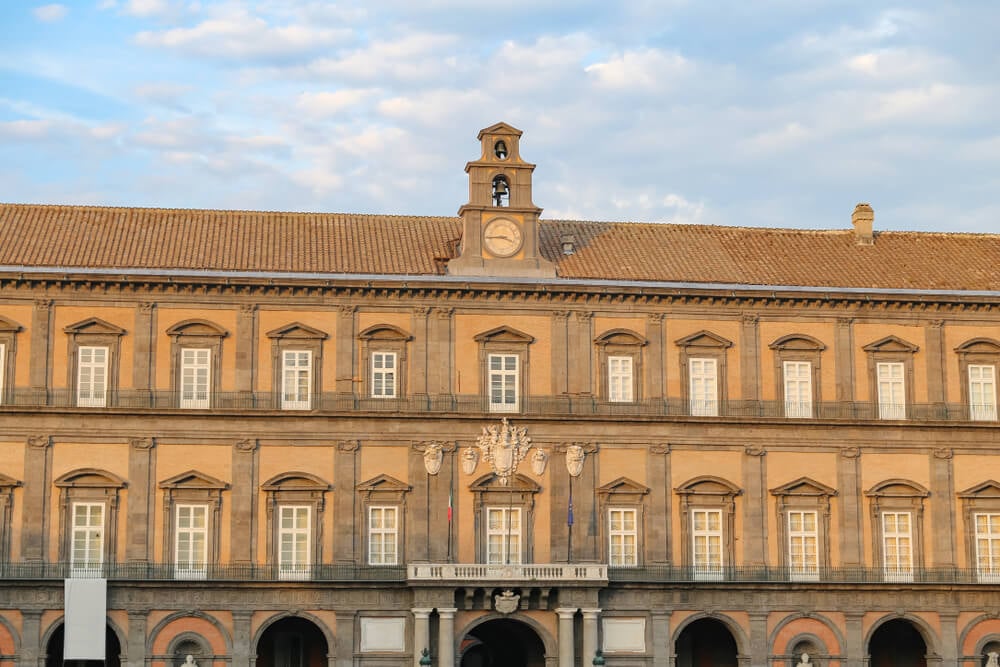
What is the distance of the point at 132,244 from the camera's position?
65250 millimetres

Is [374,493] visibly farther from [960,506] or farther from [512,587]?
[960,506]

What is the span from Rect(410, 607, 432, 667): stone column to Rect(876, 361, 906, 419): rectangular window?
59.0 ft

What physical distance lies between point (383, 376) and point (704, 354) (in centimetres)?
1125

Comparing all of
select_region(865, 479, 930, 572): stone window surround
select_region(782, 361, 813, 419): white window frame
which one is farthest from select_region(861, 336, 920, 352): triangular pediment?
select_region(865, 479, 930, 572): stone window surround

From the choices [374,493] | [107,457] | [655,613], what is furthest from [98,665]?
[655,613]

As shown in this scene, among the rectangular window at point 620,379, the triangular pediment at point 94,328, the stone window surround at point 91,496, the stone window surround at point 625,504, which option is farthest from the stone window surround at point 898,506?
the triangular pediment at point 94,328

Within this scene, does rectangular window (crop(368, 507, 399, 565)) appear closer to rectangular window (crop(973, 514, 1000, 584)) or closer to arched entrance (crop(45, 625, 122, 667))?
arched entrance (crop(45, 625, 122, 667))

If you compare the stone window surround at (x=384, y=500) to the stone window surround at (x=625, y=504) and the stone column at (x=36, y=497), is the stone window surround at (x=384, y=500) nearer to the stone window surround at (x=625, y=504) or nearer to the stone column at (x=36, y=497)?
the stone window surround at (x=625, y=504)

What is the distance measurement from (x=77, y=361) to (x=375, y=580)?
1234cm

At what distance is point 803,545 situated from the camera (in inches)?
2525

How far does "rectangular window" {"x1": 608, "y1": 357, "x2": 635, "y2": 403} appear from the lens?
64.4 metres

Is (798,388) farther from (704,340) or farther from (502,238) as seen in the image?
(502,238)

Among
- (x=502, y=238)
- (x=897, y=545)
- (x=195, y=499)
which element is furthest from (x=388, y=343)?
(x=897, y=545)

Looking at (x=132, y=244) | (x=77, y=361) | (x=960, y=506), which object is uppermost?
(x=132, y=244)
